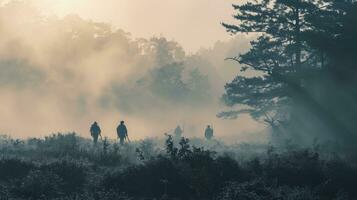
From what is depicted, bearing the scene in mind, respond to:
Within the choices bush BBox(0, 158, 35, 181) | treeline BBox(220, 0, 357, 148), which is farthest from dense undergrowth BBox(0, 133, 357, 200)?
treeline BBox(220, 0, 357, 148)

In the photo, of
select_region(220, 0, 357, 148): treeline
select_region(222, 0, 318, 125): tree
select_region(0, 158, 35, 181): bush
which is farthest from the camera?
select_region(222, 0, 318, 125): tree

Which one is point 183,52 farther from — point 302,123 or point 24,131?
point 302,123

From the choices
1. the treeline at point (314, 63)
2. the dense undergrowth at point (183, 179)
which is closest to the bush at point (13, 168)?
the dense undergrowth at point (183, 179)

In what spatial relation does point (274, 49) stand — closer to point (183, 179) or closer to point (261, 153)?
point (261, 153)

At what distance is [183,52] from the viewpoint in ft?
410

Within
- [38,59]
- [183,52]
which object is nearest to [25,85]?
[38,59]

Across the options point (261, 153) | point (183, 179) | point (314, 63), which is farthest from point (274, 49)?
point (183, 179)

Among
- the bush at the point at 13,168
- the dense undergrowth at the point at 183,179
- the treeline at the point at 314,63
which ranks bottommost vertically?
the dense undergrowth at the point at 183,179

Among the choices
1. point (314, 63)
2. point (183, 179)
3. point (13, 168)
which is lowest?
point (183, 179)

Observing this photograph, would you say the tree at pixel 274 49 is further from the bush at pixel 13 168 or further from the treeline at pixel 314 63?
the bush at pixel 13 168

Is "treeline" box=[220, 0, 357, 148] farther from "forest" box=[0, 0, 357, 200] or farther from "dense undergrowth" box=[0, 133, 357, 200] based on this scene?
"dense undergrowth" box=[0, 133, 357, 200]

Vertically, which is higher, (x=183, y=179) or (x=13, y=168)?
(x=13, y=168)

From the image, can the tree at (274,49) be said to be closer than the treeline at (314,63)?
No

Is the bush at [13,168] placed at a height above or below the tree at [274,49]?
below
